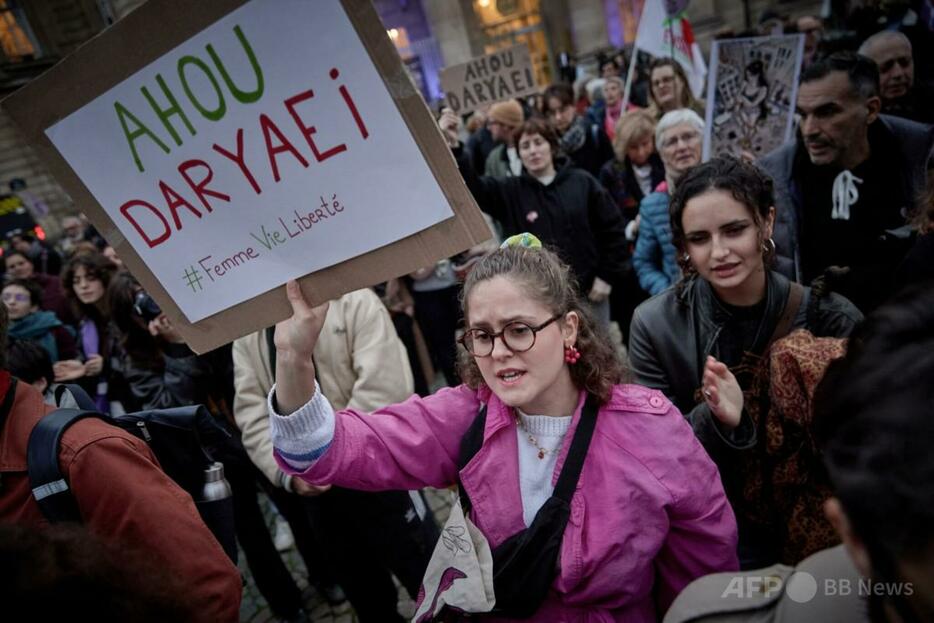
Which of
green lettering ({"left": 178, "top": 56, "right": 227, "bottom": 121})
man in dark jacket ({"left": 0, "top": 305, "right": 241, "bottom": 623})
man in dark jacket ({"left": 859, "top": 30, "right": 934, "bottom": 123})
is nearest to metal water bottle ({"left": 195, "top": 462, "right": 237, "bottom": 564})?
man in dark jacket ({"left": 0, "top": 305, "right": 241, "bottom": 623})

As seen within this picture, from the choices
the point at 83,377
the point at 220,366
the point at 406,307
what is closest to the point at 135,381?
the point at 220,366

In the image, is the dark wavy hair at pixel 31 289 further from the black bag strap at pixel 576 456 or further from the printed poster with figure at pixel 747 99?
the printed poster with figure at pixel 747 99

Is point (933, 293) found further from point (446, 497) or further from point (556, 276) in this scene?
point (446, 497)

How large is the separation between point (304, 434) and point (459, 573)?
0.56 m

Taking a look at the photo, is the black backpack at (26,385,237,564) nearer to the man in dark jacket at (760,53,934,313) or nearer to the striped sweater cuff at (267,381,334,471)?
the striped sweater cuff at (267,381,334,471)

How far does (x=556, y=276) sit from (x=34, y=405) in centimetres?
154

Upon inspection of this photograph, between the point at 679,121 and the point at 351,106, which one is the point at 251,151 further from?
the point at 679,121

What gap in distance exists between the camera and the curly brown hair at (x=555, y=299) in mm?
1539

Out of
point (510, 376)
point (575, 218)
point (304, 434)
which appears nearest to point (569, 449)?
point (510, 376)

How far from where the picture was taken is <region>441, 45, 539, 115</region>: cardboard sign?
523cm

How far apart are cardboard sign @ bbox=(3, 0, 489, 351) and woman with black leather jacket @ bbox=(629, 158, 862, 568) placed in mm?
1074

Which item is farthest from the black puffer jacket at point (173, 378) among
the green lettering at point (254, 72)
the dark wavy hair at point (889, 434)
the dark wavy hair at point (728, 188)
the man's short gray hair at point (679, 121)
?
the man's short gray hair at point (679, 121)

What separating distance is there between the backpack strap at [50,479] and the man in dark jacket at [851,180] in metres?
2.68

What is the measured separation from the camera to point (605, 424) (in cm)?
149
